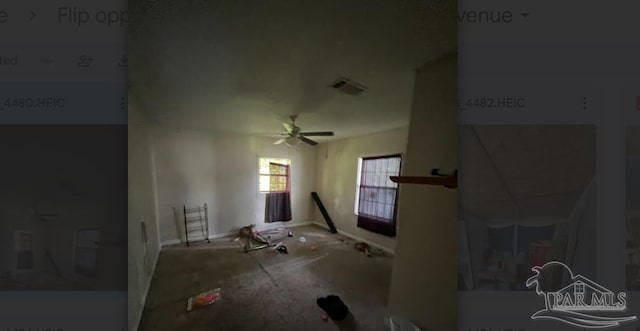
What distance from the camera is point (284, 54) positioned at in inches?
36.0

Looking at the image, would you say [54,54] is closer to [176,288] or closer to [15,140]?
[15,140]

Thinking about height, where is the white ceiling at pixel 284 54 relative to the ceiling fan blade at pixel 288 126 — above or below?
above

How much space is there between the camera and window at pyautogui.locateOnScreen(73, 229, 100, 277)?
683 millimetres

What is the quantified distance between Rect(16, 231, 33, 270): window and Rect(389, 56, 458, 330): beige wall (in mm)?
1434

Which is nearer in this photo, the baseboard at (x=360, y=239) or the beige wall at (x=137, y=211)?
the beige wall at (x=137, y=211)

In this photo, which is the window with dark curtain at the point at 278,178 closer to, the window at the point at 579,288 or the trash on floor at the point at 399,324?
the trash on floor at the point at 399,324

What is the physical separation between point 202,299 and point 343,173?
4.82ft

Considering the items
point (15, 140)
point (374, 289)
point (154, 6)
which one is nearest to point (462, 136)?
point (154, 6)

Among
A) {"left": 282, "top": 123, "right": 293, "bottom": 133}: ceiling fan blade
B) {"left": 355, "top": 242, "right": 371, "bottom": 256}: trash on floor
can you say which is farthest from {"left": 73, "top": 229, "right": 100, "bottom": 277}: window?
{"left": 355, "top": 242, "right": 371, "bottom": 256}: trash on floor

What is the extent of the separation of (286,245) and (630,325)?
2382 millimetres

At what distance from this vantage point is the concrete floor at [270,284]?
40.1 inches

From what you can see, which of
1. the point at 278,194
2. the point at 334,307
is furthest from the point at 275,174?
the point at 334,307

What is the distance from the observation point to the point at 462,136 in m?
0.78

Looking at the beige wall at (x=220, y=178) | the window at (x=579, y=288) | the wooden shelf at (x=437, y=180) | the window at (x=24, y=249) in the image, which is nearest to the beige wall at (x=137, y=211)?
the window at (x=24, y=249)
